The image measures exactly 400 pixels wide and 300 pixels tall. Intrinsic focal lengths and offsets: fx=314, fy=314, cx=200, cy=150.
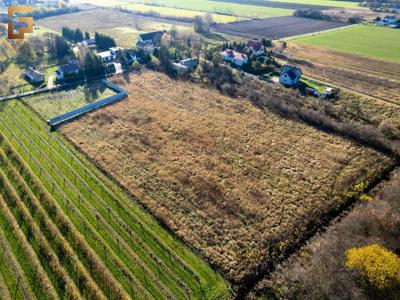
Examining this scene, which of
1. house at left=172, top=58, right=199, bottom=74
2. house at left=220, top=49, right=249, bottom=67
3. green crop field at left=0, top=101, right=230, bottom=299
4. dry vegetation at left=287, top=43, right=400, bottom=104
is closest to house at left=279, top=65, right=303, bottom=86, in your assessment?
dry vegetation at left=287, top=43, right=400, bottom=104

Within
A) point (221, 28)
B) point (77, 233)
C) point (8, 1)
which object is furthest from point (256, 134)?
point (8, 1)

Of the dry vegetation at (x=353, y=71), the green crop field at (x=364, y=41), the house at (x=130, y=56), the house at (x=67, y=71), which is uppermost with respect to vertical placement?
the green crop field at (x=364, y=41)

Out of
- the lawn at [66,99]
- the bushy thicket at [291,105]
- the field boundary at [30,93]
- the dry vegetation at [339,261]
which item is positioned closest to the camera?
the dry vegetation at [339,261]

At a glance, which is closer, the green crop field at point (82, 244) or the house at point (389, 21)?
the green crop field at point (82, 244)

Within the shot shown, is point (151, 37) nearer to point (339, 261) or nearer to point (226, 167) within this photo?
point (226, 167)

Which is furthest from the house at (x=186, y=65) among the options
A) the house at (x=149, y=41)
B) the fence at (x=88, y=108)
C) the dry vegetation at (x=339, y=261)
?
the dry vegetation at (x=339, y=261)

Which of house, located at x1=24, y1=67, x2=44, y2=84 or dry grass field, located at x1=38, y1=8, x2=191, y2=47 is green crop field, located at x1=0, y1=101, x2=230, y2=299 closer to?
house, located at x1=24, y1=67, x2=44, y2=84

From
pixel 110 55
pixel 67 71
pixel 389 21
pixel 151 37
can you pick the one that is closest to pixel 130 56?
pixel 110 55

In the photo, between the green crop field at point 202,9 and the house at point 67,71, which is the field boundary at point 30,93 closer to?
the house at point 67,71
